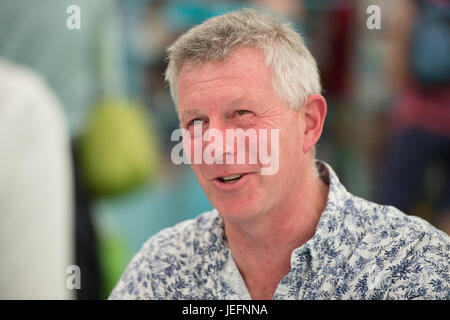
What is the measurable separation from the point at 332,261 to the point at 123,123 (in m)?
0.91

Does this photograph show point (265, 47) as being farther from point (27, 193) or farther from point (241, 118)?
point (27, 193)

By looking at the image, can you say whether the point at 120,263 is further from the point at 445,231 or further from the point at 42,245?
the point at 445,231

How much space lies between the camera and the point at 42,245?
119 cm

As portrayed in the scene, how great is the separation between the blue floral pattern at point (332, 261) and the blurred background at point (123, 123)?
0.07m

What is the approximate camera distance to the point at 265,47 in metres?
0.93

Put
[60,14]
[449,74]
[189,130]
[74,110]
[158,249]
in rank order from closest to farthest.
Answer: [189,130], [158,249], [449,74], [60,14], [74,110]

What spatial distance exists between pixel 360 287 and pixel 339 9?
89 cm

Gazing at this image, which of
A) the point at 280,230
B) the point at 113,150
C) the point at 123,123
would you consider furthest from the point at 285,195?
the point at 113,150

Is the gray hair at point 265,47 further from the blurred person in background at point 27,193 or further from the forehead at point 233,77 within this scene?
the blurred person in background at point 27,193

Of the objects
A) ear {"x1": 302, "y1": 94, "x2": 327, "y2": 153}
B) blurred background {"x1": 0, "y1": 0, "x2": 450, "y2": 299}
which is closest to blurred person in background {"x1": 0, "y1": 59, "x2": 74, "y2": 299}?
blurred background {"x1": 0, "y1": 0, "x2": 450, "y2": 299}

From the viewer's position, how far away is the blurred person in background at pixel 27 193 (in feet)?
3.76

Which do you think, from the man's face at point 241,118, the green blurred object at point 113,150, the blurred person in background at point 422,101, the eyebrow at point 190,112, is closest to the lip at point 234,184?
the man's face at point 241,118
